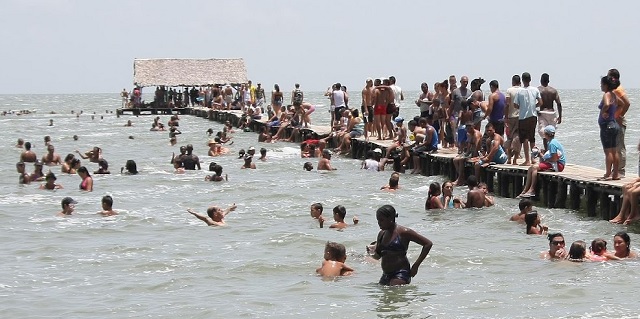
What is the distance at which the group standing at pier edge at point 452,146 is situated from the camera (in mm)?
13359

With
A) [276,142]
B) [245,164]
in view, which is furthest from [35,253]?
[276,142]

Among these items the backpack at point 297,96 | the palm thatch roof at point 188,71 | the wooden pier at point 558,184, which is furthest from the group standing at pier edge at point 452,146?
the palm thatch roof at point 188,71

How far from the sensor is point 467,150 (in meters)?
22.4

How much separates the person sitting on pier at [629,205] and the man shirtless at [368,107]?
11636mm

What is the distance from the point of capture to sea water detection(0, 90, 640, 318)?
38.8 ft

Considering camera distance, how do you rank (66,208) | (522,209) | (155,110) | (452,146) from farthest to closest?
(155,110)
(452,146)
(66,208)
(522,209)

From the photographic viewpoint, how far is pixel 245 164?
28.9 metres

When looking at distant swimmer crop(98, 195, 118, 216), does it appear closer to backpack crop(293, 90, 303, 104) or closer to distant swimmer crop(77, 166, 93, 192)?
distant swimmer crop(77, 166, 93, 192)

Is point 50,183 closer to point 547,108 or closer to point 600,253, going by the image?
point 547,108

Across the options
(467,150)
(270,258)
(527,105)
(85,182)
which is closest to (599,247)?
(270,258)

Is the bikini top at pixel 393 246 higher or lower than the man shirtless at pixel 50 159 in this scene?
higher

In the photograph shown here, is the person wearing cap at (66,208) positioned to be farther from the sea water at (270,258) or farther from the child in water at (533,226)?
the child in water at (533,226)

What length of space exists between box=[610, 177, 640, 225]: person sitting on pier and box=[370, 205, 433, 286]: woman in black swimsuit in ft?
17.4

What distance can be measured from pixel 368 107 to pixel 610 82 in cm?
1296
